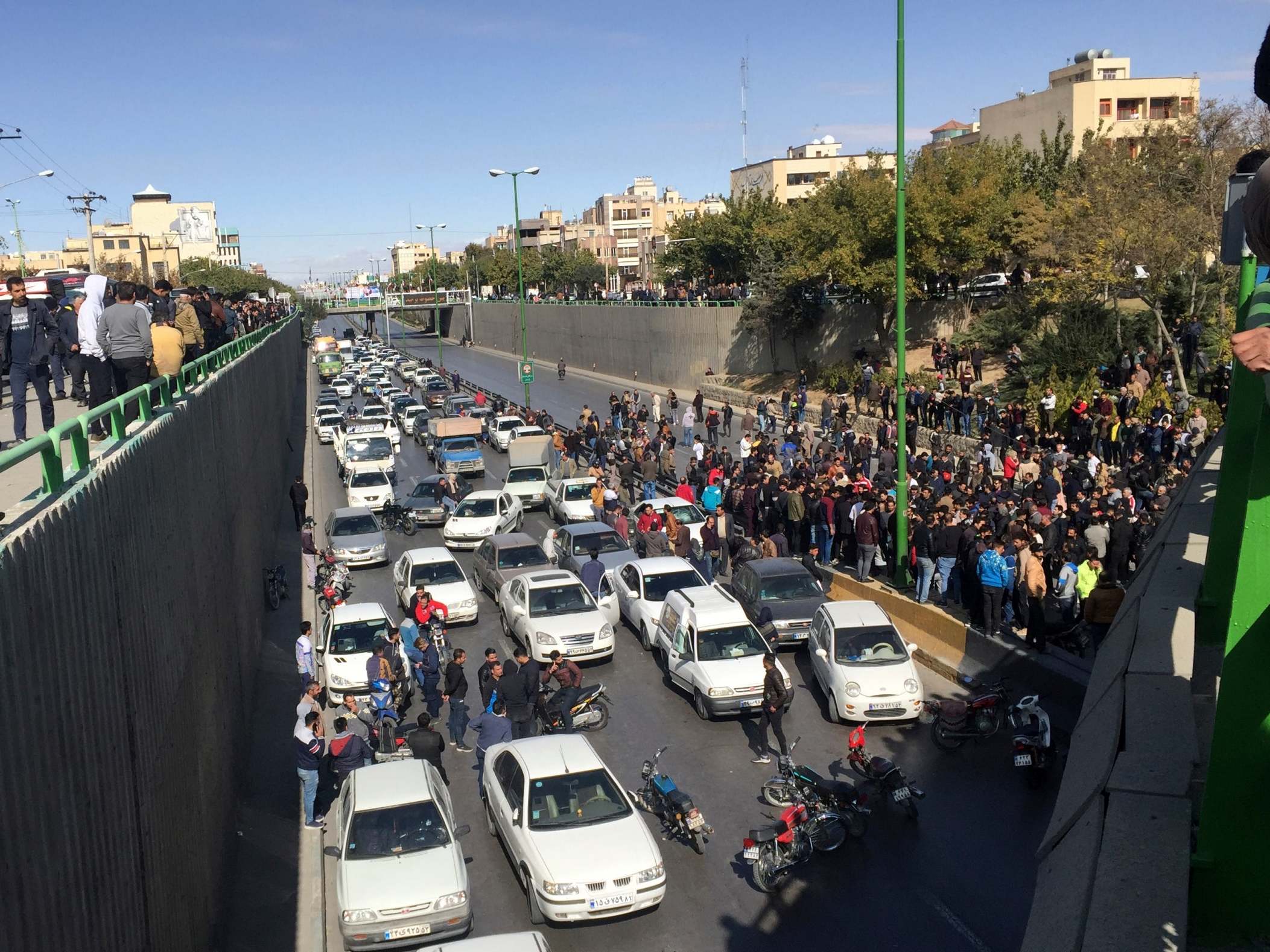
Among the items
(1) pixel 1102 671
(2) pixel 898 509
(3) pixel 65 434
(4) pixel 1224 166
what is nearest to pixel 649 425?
(4) pixel 1224 166

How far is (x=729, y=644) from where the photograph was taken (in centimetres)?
1583

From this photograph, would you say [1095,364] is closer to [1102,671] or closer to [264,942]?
[1102,671]

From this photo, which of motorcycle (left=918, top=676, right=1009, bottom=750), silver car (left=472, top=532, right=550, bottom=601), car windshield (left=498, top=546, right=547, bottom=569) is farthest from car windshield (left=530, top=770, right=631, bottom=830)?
car windshield (left=498, top=546, right=547, bottom=569)

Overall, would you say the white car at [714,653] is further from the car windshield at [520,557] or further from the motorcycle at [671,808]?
the car windshield at [520,557]

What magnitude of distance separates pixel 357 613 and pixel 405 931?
822cm

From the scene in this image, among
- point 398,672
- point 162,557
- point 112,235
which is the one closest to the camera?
point 162,557

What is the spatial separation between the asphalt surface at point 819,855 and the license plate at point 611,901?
1.03 feet

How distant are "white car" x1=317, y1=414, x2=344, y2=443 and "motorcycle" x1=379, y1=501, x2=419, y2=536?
744 inches

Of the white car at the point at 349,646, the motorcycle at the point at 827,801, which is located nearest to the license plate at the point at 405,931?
the motorcycle at the point at 827,801

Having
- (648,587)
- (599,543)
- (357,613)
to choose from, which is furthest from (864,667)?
(599,543)

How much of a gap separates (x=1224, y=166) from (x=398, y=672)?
2678cm

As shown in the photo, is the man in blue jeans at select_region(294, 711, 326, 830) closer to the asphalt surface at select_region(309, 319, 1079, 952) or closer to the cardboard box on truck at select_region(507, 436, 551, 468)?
the asphalt surface at select_region(309, 319, 1079, 952)

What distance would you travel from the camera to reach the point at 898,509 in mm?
18547

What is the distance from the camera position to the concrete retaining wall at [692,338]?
48625mm
